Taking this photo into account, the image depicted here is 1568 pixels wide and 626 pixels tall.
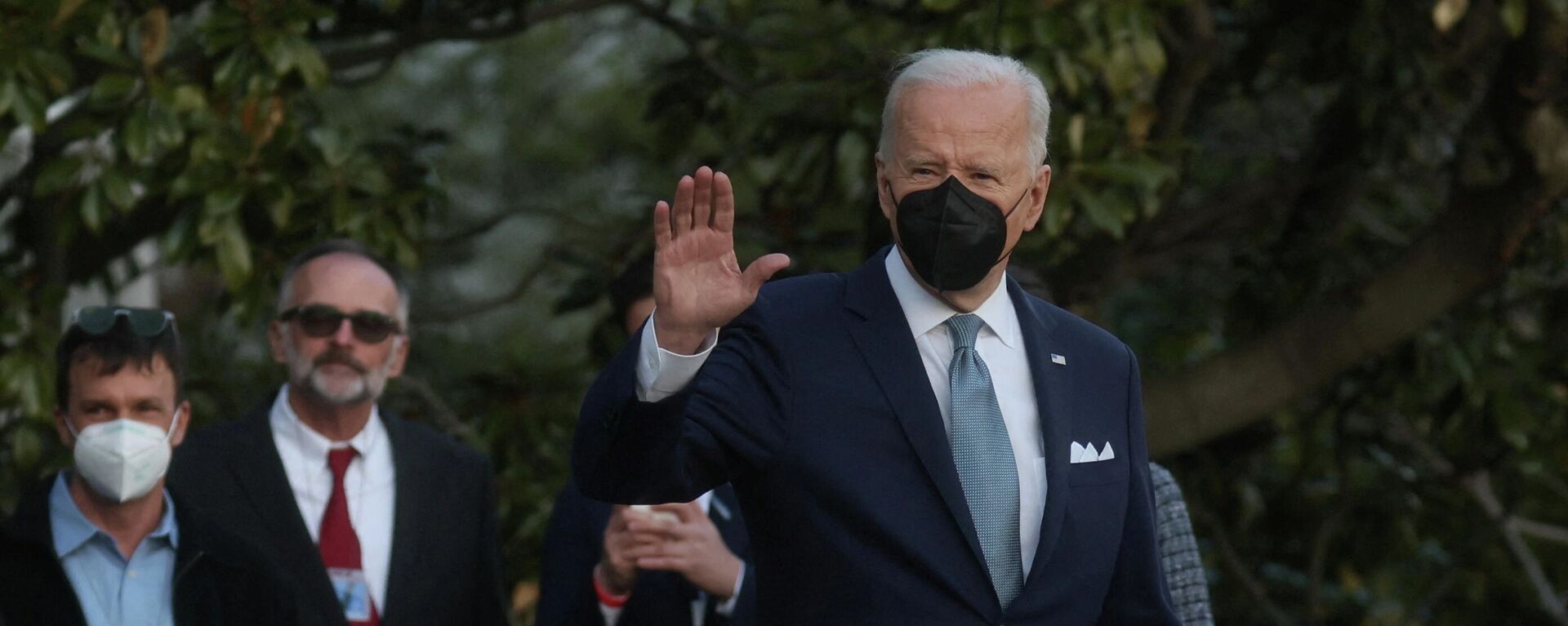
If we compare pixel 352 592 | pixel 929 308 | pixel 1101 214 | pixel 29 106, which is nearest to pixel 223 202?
pixel 29 106

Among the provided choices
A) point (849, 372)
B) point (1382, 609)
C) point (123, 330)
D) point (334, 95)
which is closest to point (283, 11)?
point (123, 330)

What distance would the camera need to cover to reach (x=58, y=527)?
11.1 ft

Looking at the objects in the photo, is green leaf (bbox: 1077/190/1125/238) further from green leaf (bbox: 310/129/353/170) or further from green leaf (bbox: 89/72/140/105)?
green leaf (bbox: 89/72/140/105)

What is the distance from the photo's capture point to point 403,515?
3.96 metres

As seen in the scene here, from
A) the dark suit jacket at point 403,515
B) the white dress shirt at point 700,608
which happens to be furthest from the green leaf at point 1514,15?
the dark suit jacket at point 403,515

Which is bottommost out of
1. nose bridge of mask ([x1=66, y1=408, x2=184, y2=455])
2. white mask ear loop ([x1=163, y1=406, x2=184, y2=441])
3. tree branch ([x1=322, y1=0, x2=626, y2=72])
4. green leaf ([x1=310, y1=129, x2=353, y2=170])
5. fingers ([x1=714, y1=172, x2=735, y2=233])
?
nose bridge of mask ([x1=66, y1=408, x2=184, y2=455])

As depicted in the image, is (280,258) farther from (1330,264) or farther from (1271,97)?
(1271,97)

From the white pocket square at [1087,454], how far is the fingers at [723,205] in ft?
1.62

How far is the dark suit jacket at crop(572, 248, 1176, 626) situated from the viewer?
2.19m

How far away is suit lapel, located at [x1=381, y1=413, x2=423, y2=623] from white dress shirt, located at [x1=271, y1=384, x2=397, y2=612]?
0.06 ft

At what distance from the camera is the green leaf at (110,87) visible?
4.29 m

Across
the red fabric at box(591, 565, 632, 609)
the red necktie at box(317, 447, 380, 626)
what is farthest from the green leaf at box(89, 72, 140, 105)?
the red fabric at box(591, 565, 632, 609)

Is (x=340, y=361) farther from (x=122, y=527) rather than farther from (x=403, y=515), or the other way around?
(x=122, y=527)

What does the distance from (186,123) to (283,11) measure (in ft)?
1.07
